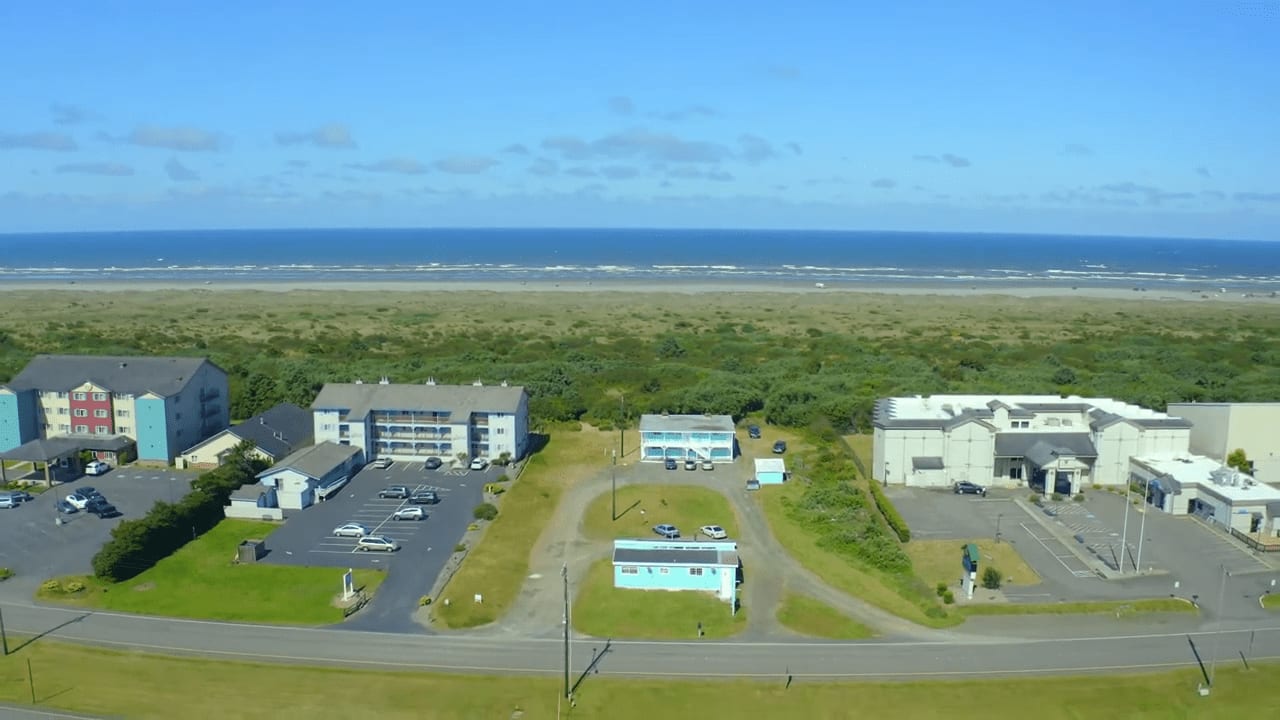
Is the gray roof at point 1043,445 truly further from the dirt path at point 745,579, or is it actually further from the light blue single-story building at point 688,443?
the light blue single-story building at point 688,443

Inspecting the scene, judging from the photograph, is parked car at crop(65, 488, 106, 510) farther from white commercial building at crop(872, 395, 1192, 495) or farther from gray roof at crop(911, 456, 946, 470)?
gray roof at crop(911, 456, 946, 470)

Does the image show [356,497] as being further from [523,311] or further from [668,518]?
[523,311]

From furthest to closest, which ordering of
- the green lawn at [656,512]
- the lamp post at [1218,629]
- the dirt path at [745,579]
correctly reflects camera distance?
1. the green lawn at [656,512]
2. the dirt path at [745,579]
3. the lamp post at [1218,629]

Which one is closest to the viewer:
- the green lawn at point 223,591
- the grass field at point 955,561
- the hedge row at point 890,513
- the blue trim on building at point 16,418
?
the green lawn at point 223,591

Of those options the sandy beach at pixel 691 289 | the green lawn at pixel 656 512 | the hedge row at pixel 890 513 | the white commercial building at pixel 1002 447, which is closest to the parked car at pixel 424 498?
the green lawn at pixel 656 512

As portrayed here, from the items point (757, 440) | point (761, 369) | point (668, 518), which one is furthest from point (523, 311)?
point (668, 518)

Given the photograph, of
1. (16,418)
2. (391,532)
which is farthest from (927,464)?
(16,418)

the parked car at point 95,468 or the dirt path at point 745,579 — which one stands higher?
the parked car at point 95,468

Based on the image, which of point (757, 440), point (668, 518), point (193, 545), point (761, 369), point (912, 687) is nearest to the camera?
point (912, 687)
